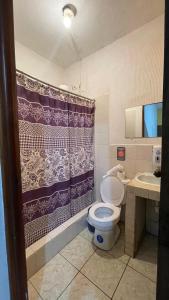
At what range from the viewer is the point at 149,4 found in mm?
1461

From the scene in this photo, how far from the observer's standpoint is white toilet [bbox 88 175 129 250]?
1.56 meters

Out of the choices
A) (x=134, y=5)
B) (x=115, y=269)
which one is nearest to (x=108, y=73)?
(x=134, y=5)

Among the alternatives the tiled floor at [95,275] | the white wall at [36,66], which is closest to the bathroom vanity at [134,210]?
the tiled floor at [95,275]

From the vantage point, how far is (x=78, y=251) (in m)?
1.60

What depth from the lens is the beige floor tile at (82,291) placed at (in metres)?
1.15

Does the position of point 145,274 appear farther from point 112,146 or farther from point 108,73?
point 108,73

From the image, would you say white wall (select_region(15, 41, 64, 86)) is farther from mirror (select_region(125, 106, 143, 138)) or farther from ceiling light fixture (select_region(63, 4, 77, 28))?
mirror (select_region(125, 106, 143, 138))

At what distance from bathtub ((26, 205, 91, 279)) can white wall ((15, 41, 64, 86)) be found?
2023 millimetres

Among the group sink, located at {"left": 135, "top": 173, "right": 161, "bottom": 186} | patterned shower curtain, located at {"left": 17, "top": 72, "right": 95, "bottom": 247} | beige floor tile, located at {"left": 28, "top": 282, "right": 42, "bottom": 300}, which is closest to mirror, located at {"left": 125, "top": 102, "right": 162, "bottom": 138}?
sink, located at {"left": 135, "top": 173, "right": 161, "bottom": 186}

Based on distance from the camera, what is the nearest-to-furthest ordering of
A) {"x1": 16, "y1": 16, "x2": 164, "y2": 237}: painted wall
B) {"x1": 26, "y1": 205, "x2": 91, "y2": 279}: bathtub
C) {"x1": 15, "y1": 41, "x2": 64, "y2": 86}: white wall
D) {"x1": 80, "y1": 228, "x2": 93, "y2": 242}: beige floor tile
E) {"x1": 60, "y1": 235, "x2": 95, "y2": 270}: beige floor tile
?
{"x1": 26, "y1": 205, "x2": 91, "y2": 279}: bathtub < {"x1": 60, "y1": 235, "x2": 95, "y2": 270}: beige floor tile < {"x1": 16, "y1": 16, "x2": 164, "y2": 237}: painted wall < {"x1": 80, "y1": 228, "x2": 93, "y2": 242}: beige floor tile < {"x1": 15, "y1": 41, "x2": 64, "y2": 86}: white wall

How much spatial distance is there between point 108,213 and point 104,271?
1.91 feet

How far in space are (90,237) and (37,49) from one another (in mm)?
2579

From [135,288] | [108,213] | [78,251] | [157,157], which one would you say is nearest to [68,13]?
[157,157]

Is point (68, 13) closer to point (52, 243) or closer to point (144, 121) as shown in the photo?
point (144, 121)
